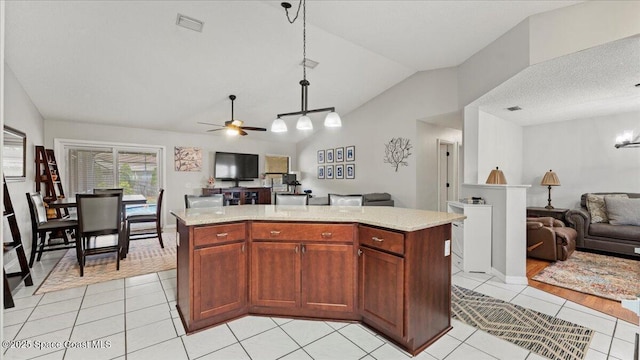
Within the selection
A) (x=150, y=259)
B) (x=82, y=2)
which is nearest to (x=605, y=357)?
(x=150, y=259)

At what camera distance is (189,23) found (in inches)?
138

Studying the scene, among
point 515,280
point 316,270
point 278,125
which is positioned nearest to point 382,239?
point 316,270

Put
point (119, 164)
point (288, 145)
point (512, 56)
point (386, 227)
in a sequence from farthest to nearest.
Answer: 1. point (288, 145)
2. point (119, 164)
3. point (512, 56)
4. point (386, 227)

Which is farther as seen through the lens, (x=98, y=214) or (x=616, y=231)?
(x=616, y=231)

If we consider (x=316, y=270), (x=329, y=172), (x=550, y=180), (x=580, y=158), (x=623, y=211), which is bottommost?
(x=316, y=270)

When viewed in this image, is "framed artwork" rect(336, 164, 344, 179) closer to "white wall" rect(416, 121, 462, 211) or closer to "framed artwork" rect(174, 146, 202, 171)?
"white wall" rect(416, 121, 462, 211)

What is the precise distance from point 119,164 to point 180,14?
4.16 m

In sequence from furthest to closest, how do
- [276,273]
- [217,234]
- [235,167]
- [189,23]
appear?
[235,167], [189,23], [276,273], [217,234]

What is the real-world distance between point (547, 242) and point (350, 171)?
3945 mm

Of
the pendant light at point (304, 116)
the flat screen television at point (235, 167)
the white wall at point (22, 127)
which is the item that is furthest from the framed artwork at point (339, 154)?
the white wall at point (22, 127)

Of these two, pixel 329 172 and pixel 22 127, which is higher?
pixel 22 127

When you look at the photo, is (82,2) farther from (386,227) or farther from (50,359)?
(386,227)

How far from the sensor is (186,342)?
2.23m

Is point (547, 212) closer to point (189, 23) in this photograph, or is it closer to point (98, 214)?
point (189, 23)
